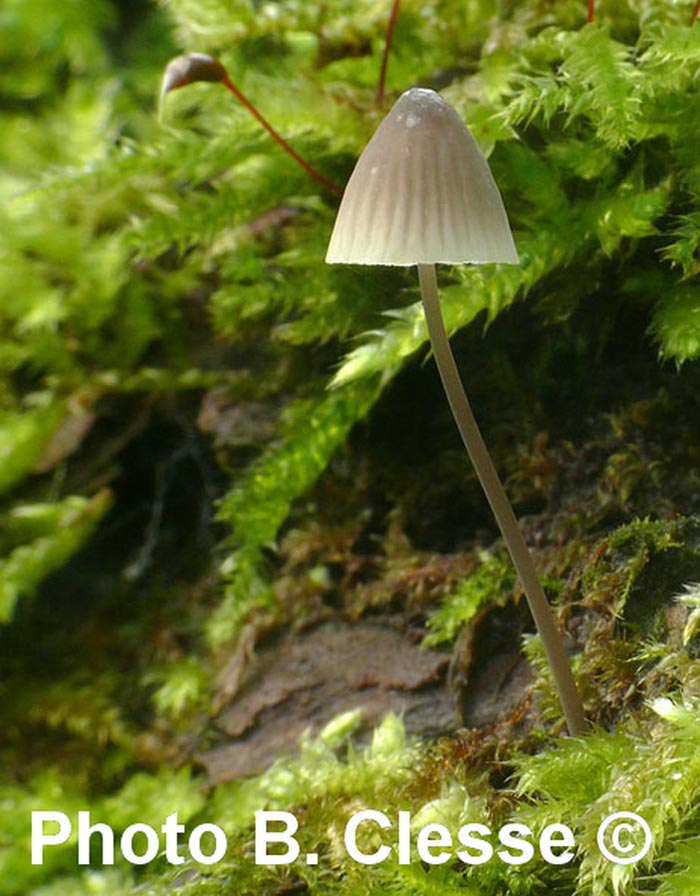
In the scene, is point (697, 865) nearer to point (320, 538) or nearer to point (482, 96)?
point (320, 538)

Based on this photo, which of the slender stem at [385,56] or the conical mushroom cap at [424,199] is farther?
the slender stem at [385,56]

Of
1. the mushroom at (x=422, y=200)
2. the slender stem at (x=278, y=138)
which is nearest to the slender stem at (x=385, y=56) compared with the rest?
the slender stem at (x=278, y=138)

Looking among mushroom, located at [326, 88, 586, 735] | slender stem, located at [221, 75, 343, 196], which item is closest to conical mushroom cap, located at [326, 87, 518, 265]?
mushroom, located at [326, 88, 586, 735]

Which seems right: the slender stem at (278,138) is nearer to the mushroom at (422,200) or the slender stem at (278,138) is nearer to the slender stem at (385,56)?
the slender stem at (385,56)

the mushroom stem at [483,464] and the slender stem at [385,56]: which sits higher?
the slender stem at [385,56]

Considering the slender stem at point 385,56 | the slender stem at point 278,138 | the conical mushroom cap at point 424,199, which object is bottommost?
the conical mushroom cap at point 424,199

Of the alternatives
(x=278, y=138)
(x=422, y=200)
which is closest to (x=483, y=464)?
(x=422, y=200)

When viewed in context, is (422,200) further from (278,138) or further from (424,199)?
(278,138)
